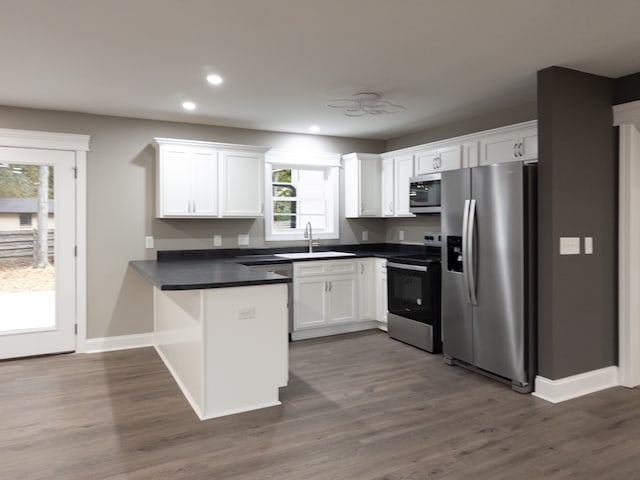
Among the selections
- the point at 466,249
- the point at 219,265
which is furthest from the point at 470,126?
the point at 219,265

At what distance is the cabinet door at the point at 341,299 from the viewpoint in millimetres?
5098

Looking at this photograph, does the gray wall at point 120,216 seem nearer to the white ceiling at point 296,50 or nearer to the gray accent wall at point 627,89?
the white ceiling at point 296,50

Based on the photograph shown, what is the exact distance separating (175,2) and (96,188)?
9.18 feet

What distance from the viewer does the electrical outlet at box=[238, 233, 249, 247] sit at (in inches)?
206

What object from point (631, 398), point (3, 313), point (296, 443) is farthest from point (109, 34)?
point (631, 398)

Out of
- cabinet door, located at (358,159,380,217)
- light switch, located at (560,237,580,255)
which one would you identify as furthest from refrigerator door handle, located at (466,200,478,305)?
cabinet door, located at (358,159,380,217)

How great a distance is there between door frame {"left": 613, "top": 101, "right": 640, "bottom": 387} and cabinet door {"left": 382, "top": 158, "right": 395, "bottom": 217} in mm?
2480

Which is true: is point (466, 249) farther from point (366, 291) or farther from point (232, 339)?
point (232, 339)

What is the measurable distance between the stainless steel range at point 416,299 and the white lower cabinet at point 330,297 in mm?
409

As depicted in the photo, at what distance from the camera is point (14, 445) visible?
262 centimetres

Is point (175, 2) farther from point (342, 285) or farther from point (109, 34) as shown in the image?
point (342, 285)

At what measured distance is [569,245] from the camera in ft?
10.9

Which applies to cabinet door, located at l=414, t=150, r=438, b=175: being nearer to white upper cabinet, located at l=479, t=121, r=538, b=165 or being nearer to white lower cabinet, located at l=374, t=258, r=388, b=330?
white upper cabinet, located at l=479, t=121, r=538, b=165

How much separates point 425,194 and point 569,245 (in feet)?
5.79
